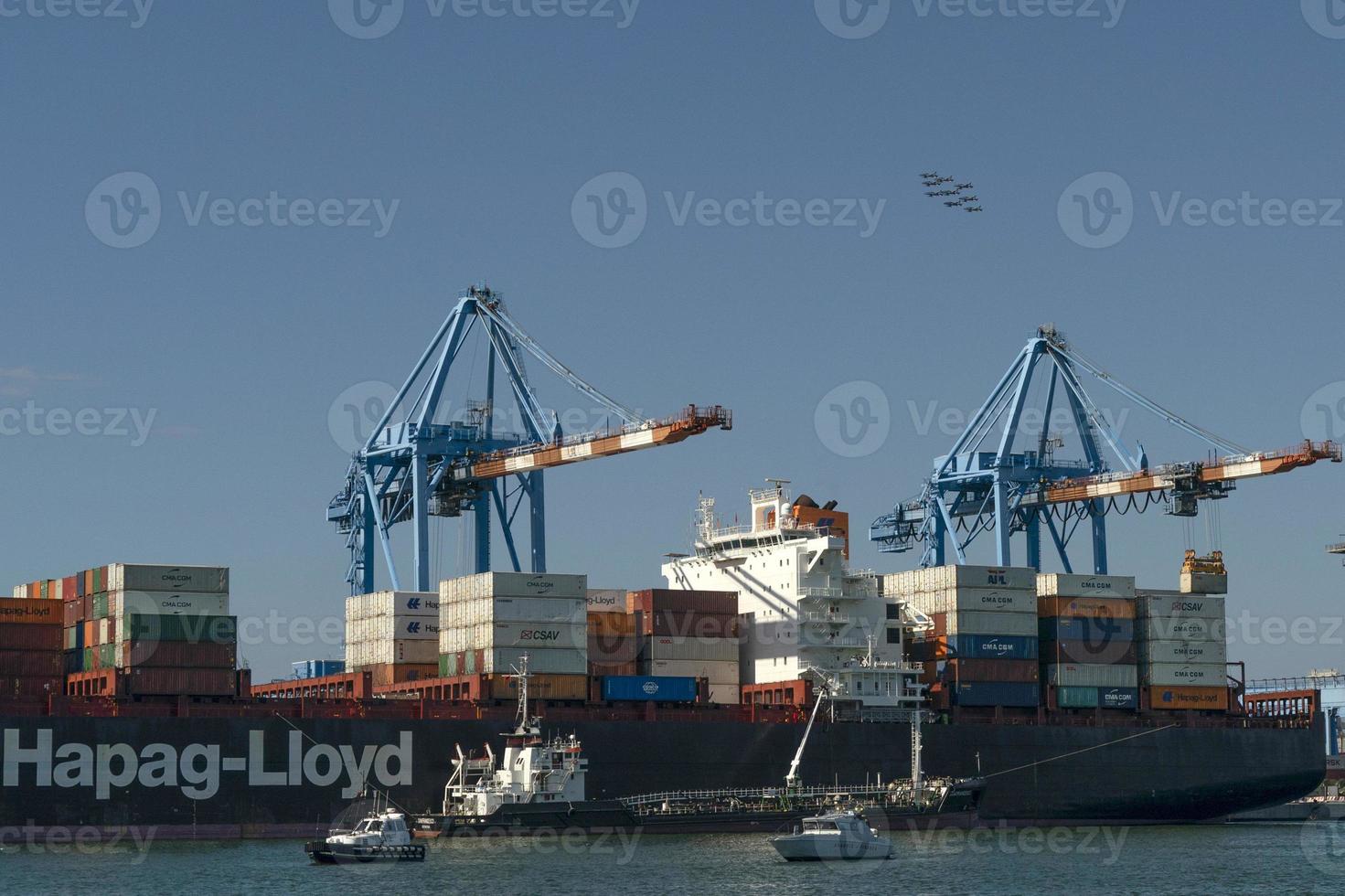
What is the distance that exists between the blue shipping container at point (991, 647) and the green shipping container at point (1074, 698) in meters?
1.98

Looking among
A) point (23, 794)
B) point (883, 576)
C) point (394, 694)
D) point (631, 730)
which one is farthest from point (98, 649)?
point (883, 576)

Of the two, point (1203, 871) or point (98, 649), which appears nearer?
point (1203, 871)

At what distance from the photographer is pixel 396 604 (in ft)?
249

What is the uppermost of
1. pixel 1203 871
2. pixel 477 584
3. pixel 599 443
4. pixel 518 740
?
pixel 599 443

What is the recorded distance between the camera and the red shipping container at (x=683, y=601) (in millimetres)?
74250

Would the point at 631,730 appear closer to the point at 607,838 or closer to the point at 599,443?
the point at 607,838

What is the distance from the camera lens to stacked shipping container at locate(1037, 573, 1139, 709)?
79.4 meters

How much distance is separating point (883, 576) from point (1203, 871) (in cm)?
2429

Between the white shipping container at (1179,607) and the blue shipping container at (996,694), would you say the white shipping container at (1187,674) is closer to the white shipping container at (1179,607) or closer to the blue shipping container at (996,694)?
the white shipping container at (1179,607)

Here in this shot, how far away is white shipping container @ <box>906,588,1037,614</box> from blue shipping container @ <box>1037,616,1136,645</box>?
4.81 ft

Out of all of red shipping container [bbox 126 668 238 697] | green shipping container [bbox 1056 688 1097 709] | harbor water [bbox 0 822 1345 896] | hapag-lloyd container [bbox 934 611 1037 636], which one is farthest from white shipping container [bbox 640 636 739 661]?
red shipping container [bbox 126 668 238 697]

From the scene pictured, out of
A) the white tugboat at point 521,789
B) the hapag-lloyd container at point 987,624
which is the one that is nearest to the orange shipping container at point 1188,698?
the hapag-lloyd container at point 987,624

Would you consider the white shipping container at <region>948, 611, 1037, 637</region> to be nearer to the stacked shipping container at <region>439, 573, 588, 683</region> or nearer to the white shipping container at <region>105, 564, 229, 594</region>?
the stacked shipping container at <region>439, 573, 588, 683</region>

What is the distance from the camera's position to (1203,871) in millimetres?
61469
